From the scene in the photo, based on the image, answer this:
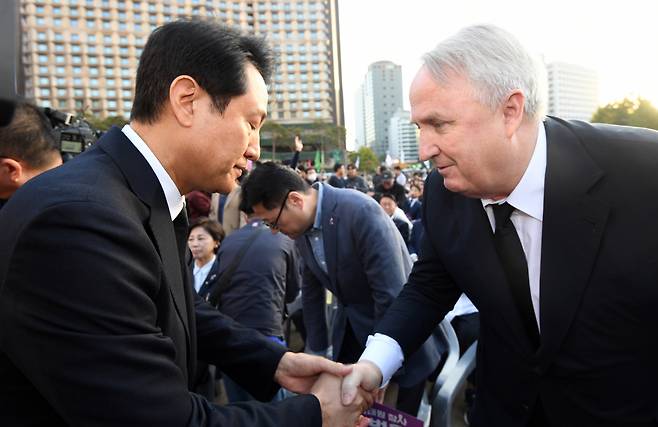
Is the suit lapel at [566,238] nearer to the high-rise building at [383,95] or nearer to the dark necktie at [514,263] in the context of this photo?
the dark necktie at [514,263]

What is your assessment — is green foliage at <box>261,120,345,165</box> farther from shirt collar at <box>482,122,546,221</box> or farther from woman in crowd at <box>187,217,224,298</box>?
shirt collar at <box>482,122,546,221</box>

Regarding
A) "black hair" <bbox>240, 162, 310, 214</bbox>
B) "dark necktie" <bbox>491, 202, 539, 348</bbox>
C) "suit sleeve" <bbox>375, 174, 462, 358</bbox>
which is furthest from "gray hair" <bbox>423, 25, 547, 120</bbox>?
"black hair" <bbox>240, 162, 310, 214</bbox>

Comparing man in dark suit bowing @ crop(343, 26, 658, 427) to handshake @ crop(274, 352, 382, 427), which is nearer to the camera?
man in dark suit bowing @ crop(343, 26, 658, 427)

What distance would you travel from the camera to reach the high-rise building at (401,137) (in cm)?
14112

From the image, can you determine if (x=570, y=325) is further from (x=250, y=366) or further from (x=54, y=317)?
(x=54, y=317)

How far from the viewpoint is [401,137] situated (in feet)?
470

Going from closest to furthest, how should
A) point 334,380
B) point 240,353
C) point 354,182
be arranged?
1. point 334,380
2. point 240,353
3. point 354,182

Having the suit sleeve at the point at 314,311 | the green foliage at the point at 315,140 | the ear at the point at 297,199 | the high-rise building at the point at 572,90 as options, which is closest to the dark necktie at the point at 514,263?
the ear at the point at 297,199

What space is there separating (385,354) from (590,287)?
856 millimetres

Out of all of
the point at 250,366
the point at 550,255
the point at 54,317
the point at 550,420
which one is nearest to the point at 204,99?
the point at 54,317

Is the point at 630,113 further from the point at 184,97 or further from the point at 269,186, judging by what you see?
the point at 184,97

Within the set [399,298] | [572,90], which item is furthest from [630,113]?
[572,90]

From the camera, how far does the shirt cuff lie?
2.03m

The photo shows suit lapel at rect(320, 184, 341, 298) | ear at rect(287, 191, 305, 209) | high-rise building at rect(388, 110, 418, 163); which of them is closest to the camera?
suit lapel at rect(320, 184, 341, 298)
